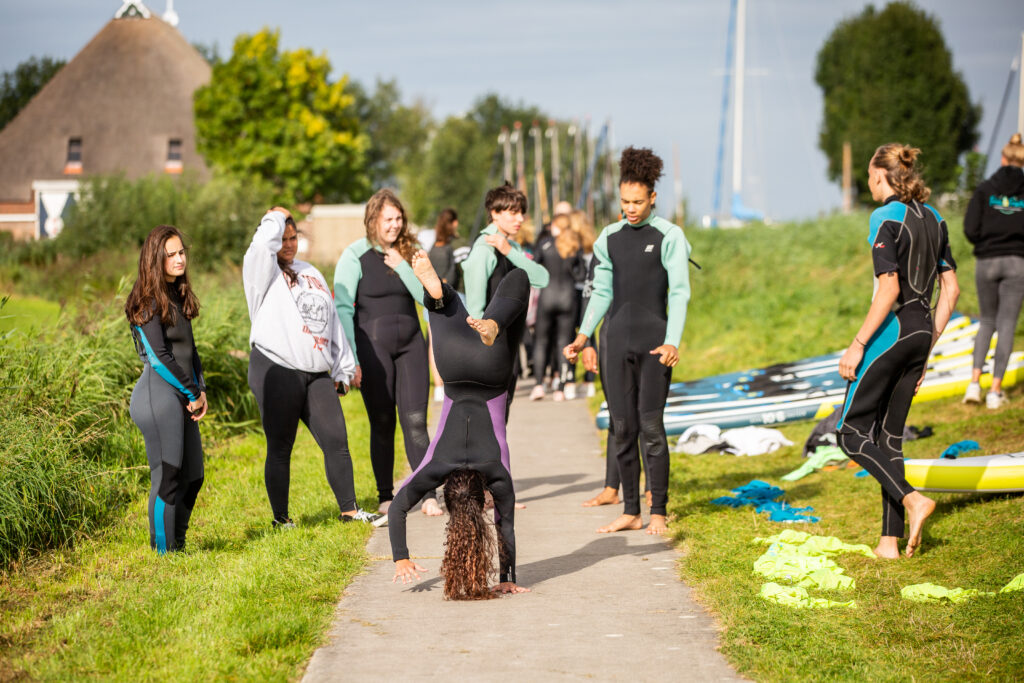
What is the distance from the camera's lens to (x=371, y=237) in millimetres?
7801

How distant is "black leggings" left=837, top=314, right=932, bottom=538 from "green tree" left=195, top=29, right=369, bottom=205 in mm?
48845

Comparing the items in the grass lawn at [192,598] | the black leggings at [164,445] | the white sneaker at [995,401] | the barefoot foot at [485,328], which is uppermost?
the barefoot foot at [485,328]

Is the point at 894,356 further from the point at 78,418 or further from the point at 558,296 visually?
the point at 558,296

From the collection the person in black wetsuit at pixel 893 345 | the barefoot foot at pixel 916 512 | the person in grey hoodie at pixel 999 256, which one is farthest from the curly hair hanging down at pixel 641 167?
the person in grey hoodie at pixel 999 256

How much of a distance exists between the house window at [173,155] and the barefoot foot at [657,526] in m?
57.4

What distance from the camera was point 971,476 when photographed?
7191mm

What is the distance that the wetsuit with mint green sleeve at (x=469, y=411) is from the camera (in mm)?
5734

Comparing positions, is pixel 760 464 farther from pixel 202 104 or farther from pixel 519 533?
pixel 202 104

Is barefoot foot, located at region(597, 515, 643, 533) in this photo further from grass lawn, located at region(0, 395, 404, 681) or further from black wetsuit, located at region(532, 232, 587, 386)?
black wetsuit, located at region(532, 232, 587, 386)

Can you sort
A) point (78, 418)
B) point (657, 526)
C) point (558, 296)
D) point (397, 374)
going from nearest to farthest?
point (657, 526), point (397, 374), point (78, 418), point (558, 296)

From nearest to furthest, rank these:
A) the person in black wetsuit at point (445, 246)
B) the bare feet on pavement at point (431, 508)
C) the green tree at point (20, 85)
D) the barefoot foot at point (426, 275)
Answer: the barefoot foot at point (426, 275), the bare feet on pavement at point (431, 508), the person in black wetsuit at point (445, 246), the green tree at point (20, 85)

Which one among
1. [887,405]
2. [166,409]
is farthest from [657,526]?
[166,409]

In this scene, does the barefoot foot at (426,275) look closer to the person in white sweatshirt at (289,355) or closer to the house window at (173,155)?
the person in white sweatshirt at (289,355)

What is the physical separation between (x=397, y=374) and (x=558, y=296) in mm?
6366
